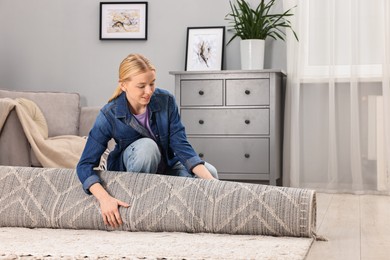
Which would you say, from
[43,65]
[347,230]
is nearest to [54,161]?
[43,65]

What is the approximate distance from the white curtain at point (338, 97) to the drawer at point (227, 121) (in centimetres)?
30

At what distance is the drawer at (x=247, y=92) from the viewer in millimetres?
4348

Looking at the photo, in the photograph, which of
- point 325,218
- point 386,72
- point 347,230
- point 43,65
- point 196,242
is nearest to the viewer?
point 196,242

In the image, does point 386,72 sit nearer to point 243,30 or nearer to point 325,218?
point 243,30

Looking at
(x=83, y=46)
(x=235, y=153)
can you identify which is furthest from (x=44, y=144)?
(x=83, y=46)

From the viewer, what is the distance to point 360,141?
14.7 ft

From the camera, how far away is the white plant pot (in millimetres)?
4484

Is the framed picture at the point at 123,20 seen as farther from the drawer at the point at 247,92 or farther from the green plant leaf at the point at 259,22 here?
the drawer at the point at 247,92

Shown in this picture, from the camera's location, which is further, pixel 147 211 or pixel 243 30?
pixel 243 30

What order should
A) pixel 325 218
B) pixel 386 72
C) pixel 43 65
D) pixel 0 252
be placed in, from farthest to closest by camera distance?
pixel 43 65 < pixel 386 72 < pixel 325 218 < pixel 0 252

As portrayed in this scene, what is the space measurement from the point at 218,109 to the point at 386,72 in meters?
1.04

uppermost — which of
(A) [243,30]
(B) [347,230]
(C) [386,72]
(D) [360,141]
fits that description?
(A) [243,30]

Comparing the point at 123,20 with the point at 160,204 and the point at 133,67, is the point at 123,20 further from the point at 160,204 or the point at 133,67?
the point at 160,204

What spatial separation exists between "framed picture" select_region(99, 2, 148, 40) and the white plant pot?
823 millimetres
